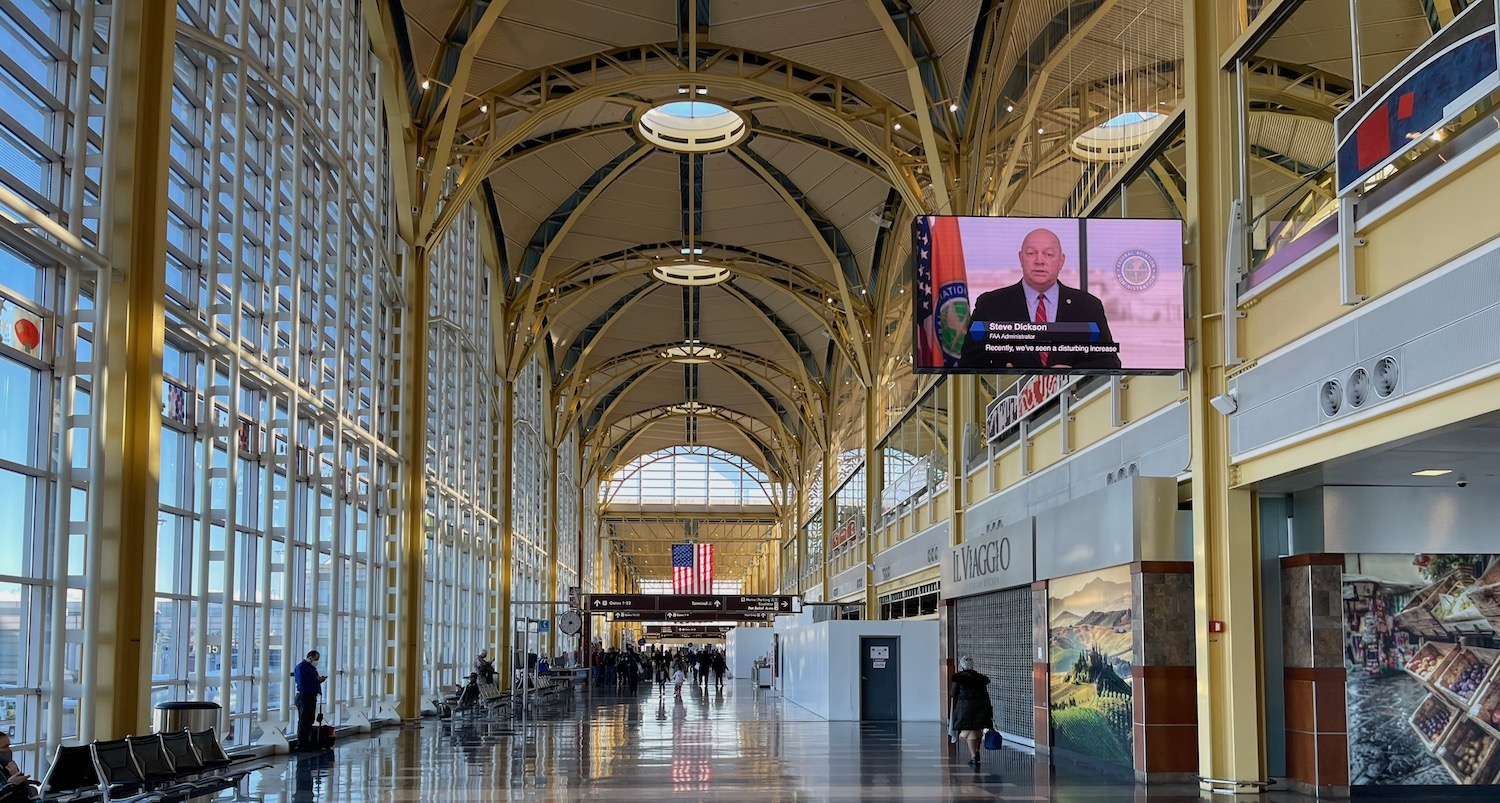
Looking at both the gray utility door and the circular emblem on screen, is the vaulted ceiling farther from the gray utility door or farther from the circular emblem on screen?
the gray utility door

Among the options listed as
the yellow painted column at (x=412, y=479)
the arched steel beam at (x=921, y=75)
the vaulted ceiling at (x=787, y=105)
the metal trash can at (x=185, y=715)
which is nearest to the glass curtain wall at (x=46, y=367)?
the metal trash can at (x=185, y=715)

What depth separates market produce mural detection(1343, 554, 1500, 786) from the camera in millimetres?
16016

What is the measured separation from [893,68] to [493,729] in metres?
18.2

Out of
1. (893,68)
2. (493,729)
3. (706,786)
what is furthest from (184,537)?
(893,68)

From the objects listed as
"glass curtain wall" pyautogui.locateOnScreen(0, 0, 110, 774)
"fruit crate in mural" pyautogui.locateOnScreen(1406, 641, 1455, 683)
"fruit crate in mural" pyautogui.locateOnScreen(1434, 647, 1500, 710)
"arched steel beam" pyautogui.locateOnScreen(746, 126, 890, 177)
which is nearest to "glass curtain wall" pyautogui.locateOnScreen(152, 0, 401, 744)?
"glass curtain wall" pyautogui.locateOnScreen(0, 0, 110, 774)

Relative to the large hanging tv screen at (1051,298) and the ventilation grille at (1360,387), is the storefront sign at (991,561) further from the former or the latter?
the ventilation grille at (1360,387)

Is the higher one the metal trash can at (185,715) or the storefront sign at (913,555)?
the storefront sign at (913,555)

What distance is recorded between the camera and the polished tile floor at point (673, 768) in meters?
16.2

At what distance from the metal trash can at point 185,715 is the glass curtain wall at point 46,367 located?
6.11 ft

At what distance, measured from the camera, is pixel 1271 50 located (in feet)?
54.4

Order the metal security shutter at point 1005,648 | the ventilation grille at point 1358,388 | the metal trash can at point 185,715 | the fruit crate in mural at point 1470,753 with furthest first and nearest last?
the metal security shutter at point 1005,648 → the metal trash can at point 185,715 → the fruit crate in mural at point 1470,753 → the ventilation grille at point 1358,388

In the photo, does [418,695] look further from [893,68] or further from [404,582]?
[893,68]

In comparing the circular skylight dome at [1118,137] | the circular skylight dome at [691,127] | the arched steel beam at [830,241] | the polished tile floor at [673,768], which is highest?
the circular skylight dome at [691,127]

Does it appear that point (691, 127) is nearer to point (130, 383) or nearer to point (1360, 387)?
point (130, 383)
